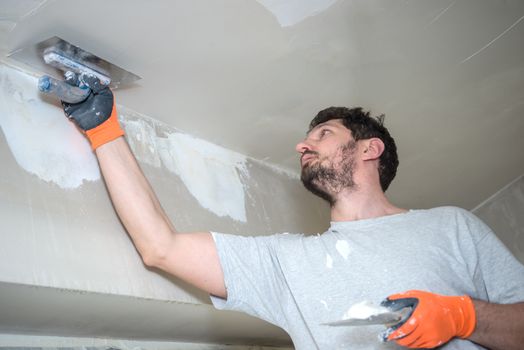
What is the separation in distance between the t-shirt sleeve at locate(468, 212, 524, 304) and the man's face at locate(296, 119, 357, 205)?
49 cm

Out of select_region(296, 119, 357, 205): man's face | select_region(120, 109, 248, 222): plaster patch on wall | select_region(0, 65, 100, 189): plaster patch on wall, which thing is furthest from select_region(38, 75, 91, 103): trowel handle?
select_region(296, 119, 357, 205): man's face

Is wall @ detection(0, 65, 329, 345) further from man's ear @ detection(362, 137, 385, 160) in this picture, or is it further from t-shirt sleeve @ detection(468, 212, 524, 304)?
t-shirt sleeve @ detection(468, 212, 524, 304)

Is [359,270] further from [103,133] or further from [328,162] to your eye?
[103,133]

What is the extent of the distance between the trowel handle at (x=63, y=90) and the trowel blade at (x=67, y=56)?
5.3 inches

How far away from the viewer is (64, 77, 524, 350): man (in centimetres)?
147

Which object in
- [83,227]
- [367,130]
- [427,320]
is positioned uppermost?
[367,130]

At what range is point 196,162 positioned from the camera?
7.13 ft

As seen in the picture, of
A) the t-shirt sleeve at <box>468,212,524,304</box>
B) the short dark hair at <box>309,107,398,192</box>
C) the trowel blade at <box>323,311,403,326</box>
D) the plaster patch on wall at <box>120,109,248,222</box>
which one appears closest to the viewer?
the trowel blade at <box>323,311,403,326</box>

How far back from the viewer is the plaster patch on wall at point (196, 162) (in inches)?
76.9

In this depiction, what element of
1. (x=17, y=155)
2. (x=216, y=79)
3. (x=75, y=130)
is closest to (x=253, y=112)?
(x=216, y=79)

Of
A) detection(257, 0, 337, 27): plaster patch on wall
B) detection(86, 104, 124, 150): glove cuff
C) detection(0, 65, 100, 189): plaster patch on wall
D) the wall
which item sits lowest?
the wall

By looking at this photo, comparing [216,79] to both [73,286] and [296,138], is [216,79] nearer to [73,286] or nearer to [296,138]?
[296,138]

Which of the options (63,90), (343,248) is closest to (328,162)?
Result: (343,248)

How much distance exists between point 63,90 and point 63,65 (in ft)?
0.50
